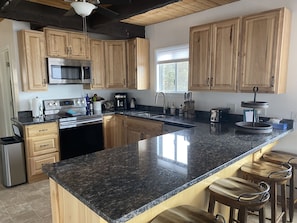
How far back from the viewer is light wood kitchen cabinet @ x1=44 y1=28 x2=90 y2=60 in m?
3.56

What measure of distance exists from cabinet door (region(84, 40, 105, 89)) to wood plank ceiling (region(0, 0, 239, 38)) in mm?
381

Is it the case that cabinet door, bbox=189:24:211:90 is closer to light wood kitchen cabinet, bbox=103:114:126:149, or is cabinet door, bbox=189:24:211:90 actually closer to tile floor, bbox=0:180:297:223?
light wood kitchen cabinet, bbox=103:114:126:149

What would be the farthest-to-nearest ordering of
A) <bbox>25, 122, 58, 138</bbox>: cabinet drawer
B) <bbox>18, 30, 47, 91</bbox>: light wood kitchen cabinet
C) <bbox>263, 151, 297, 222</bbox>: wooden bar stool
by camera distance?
<bbox>18, 30, 47, 91</bbox>: light wood kitchen cabinet, <bbox>25, 122, 58, 138</bbox>: cabinet drawer, <bbox>263, 151, 297, 222</bbox>: wooden bar stool

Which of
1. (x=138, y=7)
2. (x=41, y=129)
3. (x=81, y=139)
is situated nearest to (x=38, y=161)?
(x=41, y=129)

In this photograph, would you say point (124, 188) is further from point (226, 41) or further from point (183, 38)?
point (183, 38)

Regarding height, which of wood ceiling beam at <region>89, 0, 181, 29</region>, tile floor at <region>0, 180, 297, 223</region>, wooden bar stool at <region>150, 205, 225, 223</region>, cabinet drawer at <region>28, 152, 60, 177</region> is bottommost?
tile floor at <region>0, 180, 297, 223</region>

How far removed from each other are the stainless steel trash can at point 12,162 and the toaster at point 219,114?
9.16 ft

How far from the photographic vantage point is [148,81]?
433 cm

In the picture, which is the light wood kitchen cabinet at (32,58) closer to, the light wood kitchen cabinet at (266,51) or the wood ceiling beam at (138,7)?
the wood ceiling beam at (138,7)

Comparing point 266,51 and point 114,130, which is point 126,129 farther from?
point 266,51

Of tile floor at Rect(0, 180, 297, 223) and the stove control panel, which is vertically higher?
the stove control panel

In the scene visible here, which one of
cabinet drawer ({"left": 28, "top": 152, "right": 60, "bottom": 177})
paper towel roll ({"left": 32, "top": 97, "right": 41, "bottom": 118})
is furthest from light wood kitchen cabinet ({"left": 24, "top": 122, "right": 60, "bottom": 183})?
paper towel roll ({"left": 32, "top": 97, "right": 41, "bottom": 118})

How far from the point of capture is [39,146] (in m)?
3.31

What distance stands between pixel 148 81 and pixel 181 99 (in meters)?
0.85
